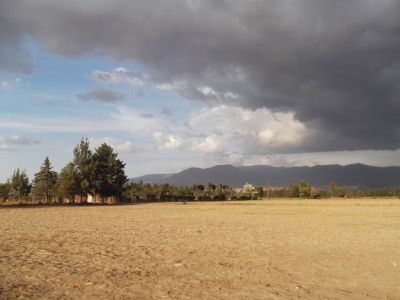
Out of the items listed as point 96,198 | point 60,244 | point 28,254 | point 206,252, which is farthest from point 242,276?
point 96,198

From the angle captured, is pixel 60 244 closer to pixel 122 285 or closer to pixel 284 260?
pixel 122 285

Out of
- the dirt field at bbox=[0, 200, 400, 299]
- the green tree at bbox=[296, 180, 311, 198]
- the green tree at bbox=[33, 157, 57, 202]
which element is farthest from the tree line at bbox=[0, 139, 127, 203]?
the green tree at bbox=[296, 180, 311, 198]

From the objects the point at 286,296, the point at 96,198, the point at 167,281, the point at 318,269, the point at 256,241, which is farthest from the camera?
the point at 96,198

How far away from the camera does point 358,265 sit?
570 inches

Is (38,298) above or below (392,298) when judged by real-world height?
above

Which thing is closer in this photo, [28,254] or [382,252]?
[28,254]

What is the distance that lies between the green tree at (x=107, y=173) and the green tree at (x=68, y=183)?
3729mm

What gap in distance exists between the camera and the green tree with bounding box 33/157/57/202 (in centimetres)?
7281

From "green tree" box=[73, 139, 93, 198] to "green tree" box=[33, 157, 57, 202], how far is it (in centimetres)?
481

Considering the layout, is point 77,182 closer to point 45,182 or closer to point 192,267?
point 45,182

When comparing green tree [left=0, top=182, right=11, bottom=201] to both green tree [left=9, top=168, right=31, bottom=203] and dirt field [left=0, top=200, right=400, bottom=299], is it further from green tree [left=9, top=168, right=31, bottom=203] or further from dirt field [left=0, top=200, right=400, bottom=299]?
dirt field [left=0, top=200, right=400, bottom=299]

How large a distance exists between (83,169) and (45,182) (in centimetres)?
750

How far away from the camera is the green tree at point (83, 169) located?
72250 mm

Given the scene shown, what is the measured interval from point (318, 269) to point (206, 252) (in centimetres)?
433
